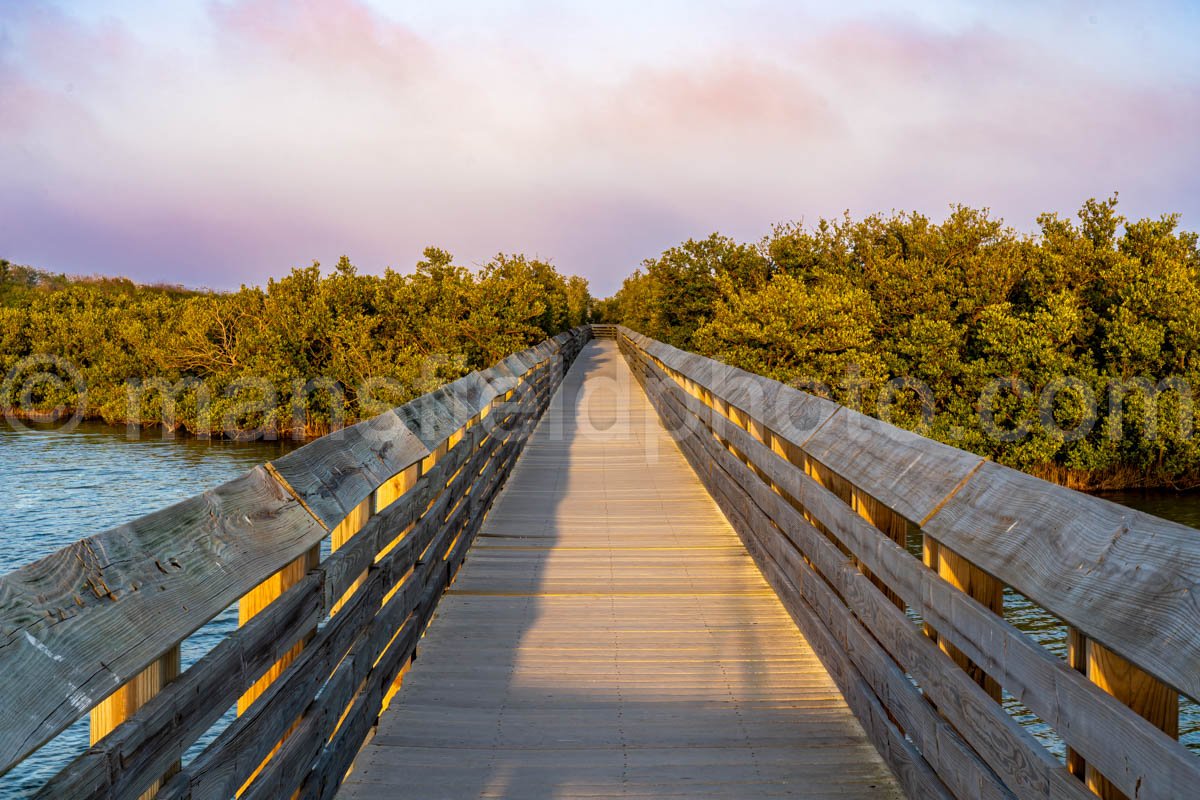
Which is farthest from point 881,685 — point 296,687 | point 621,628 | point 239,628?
point 239,628

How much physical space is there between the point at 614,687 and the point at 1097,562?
7.47ft

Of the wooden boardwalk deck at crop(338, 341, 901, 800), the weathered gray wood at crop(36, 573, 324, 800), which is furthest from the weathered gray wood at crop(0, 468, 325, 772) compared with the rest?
the wooden boardwalk deck at crop(338, 341, 901, 800)

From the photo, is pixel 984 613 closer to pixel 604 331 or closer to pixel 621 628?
pixel 621 628

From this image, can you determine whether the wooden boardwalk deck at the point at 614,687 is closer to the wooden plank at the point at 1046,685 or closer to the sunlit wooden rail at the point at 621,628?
the sunlit wooden rail at the point at 621,628

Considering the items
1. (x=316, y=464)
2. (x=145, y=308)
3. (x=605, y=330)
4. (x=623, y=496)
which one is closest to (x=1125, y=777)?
(x=316, y=464)

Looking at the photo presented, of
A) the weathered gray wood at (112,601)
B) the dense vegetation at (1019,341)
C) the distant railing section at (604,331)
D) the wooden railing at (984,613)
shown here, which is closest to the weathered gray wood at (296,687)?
the weathered gray wood at (112,601)

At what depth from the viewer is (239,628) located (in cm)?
204

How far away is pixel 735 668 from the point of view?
3781 millimetres

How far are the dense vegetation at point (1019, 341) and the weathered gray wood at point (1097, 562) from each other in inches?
770

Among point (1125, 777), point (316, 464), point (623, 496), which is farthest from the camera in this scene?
point (623, 496)

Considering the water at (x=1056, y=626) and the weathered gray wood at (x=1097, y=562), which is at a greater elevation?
the weathered gray wood at (x=1097, y=562)

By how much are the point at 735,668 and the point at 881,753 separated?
0.95 m

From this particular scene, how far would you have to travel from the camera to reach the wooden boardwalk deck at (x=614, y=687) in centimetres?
284

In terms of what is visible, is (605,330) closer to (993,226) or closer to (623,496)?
(993,226)
